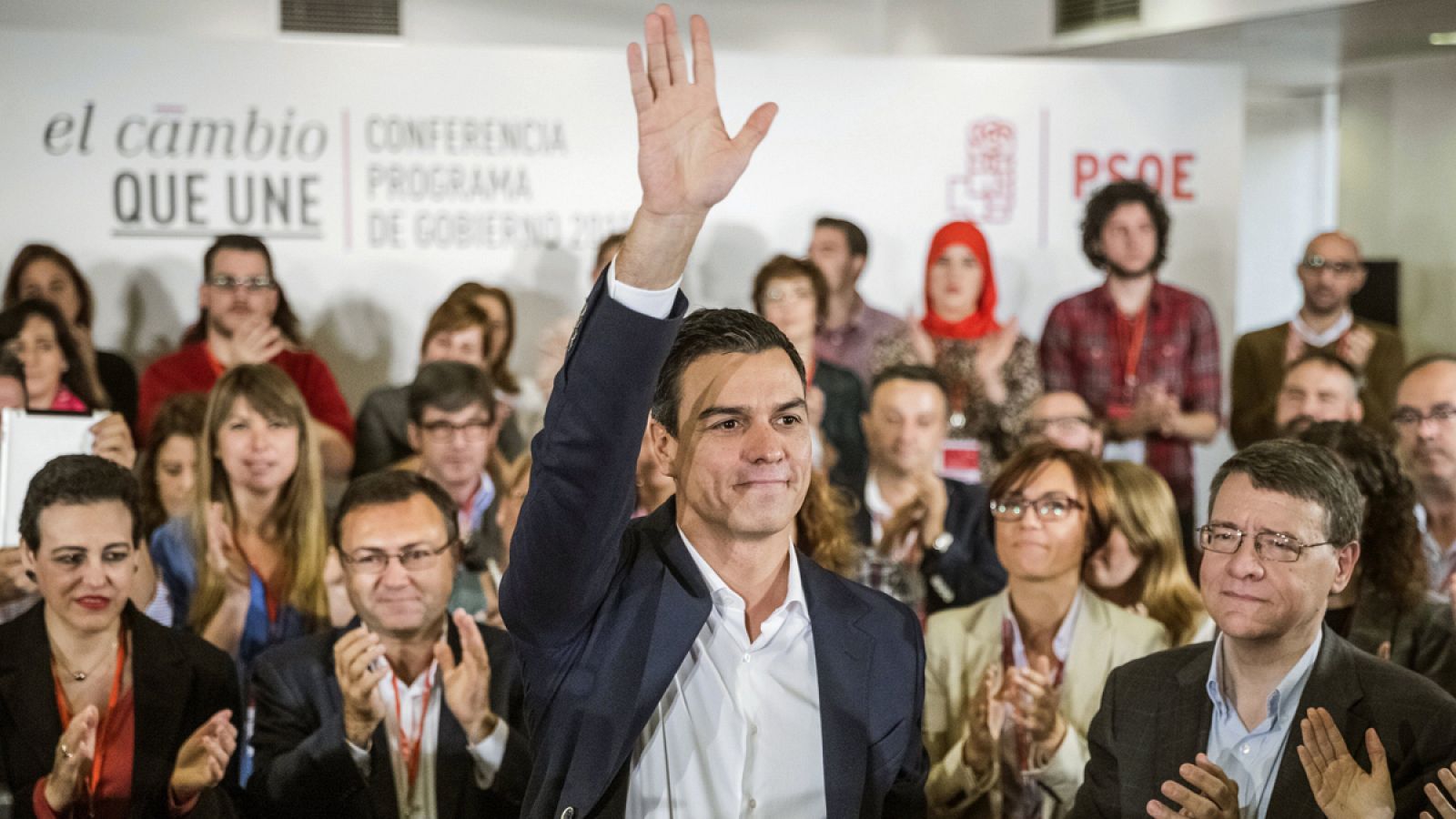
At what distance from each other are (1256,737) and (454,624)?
5.50 feet

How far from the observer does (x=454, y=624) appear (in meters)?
3.25

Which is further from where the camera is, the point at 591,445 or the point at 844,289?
the point at 844,289

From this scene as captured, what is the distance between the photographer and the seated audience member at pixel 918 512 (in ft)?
13.9

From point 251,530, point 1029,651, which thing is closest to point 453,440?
point 251,530

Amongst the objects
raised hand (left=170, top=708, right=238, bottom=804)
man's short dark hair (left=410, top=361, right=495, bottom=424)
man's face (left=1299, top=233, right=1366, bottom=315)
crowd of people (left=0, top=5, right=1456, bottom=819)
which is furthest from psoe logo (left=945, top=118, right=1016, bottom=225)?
raised hand (left=170, top=708, right=238, bottom=804)

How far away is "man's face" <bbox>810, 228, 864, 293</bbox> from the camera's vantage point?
5.96 m

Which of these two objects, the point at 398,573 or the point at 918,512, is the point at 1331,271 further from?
the point at 398,573

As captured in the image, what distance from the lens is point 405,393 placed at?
5109 mm

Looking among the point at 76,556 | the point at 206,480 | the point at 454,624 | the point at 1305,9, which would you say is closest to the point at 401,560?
the point at 454,624

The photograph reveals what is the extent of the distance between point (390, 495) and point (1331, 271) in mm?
3742

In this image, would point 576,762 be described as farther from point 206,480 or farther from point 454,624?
point 206,480

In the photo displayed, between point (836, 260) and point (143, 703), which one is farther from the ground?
point (836, 260)

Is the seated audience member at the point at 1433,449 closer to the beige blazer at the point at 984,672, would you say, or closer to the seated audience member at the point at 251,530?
the beige blazer at the point at 984,672

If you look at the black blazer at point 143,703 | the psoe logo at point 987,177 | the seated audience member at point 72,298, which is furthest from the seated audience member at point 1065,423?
the seated audience member at point 72,298
